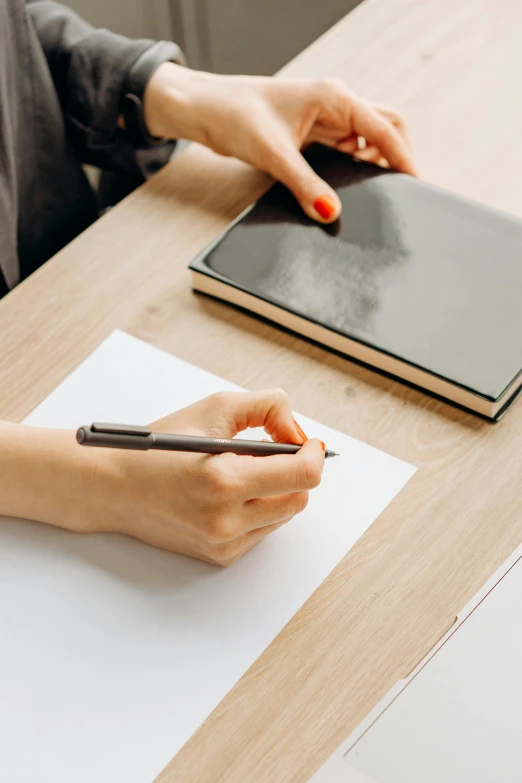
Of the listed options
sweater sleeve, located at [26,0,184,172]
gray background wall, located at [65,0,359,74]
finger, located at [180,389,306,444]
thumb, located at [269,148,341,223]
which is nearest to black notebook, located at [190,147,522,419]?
thumb, located at [269,148,341,223]

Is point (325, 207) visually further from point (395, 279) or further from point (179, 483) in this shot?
point (179, 483)

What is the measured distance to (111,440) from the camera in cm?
48

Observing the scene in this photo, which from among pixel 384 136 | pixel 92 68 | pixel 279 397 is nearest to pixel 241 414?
pixel 279 397

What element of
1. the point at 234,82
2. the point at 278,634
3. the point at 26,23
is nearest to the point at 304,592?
the point at 278,634

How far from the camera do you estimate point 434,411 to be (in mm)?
677

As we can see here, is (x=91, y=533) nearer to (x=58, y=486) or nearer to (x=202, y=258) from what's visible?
(x=58, y=486)

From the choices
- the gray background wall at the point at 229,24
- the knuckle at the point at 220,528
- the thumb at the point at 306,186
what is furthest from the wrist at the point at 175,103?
the gray background wall at the point at 229,24

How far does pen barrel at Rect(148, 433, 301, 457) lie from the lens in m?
0.52

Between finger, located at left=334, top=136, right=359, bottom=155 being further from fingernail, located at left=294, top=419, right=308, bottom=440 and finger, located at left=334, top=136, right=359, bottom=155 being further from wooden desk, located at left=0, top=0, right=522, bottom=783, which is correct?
fingernail, located at left=294, top=419, right=308, bottom=440

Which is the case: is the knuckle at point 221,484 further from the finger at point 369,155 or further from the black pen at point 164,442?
the finger at point 369,155

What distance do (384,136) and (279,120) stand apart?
0.11 meters

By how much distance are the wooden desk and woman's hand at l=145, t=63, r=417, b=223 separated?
0.05 meters

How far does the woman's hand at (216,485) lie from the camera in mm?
572

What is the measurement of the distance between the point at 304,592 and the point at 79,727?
0.18 metres
